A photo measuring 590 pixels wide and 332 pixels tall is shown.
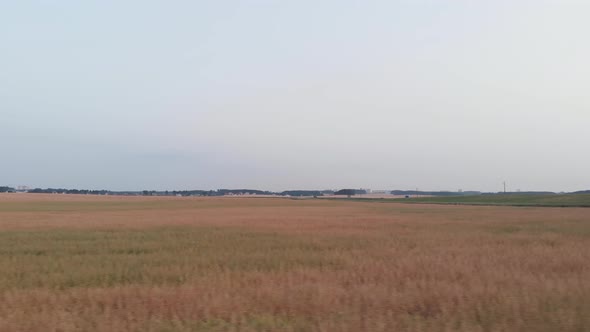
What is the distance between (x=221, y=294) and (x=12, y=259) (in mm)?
8633

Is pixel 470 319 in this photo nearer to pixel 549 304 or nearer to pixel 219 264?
pixel 549 304

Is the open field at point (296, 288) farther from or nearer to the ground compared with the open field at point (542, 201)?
nearer to the ground

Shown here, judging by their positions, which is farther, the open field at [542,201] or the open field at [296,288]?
the open field at [542,201]

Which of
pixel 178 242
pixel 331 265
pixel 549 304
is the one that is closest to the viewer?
pixel 549 304

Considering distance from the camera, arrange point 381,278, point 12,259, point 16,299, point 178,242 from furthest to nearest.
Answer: point 178,242 → point 12,259 → point 381,278 → point 16,299

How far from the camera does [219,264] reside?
1430 cm

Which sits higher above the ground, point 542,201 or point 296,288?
point 542,201

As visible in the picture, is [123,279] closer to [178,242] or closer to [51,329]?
[51,329]

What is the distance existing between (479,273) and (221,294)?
5.73 meters

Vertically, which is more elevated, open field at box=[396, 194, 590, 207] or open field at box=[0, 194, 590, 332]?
open field at box=[396, 194, 590, 207]

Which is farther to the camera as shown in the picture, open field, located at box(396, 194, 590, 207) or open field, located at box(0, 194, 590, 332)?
open field, located at box(396, 194, 590, 207)

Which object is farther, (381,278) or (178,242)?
(178,242)

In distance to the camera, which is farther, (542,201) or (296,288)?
(542,201)

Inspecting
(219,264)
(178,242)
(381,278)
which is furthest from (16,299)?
(178,242)
